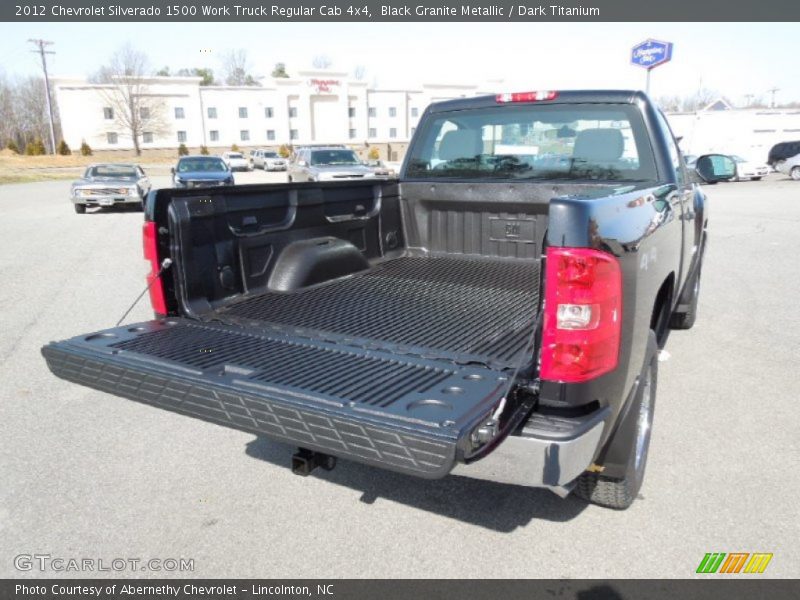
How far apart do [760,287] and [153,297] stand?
7.76m

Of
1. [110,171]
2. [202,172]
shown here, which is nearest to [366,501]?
[110,171]

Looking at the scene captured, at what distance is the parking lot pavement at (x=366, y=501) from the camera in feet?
8.96

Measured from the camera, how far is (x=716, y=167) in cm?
507

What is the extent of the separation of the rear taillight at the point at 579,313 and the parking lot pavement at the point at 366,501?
3.38ft

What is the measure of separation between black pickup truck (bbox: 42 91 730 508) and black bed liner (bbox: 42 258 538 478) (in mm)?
10

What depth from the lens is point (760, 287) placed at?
808cm

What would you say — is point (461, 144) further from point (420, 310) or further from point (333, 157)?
point (333, 157)

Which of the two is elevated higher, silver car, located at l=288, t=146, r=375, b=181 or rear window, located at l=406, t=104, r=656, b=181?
rear window, located at l=406, t=104, r=656, b=181

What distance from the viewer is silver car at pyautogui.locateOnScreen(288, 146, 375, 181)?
20886 millimetres

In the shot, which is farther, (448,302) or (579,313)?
(448,302)

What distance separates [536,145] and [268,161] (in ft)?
168
